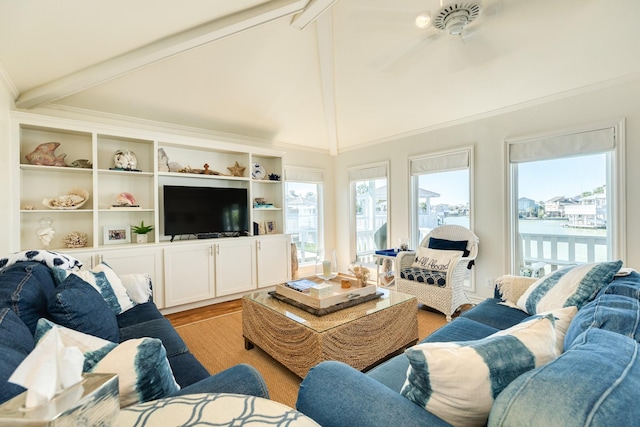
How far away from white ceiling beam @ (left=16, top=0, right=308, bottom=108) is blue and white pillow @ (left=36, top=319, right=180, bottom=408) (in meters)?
2.28

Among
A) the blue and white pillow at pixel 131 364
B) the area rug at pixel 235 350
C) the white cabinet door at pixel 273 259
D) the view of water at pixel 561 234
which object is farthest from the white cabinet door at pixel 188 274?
the view of water at pixel 561 234

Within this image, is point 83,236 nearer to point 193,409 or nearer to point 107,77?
point 107,77

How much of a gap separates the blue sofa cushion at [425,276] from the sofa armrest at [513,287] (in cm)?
79

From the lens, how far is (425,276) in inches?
126

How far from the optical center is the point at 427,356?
794mm

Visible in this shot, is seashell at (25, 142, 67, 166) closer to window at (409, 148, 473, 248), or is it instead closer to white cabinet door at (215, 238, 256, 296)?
white cabinet door at (215, 238, 256, 296)

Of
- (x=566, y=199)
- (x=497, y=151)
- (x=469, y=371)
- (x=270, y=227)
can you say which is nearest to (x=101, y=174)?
(x=270, y=227)

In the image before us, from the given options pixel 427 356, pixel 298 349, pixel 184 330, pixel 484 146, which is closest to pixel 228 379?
pixel 427 356

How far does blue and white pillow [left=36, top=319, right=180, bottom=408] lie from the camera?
0.83 meters

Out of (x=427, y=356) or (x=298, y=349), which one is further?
(x=298, y=349)

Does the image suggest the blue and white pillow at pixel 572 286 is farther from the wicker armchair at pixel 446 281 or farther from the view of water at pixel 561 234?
the view of water at pixel 561 234

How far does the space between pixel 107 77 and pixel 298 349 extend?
284 centimetres

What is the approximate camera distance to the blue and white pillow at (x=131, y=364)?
0.83 metres

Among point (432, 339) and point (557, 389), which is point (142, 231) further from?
point (557, 389)
